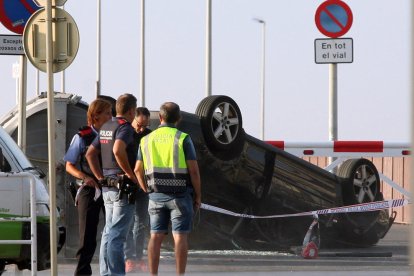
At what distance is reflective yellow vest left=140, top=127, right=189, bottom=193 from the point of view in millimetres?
13000

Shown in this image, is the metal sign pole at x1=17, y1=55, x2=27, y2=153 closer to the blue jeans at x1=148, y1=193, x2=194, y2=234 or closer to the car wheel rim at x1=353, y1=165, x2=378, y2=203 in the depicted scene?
the blue jeans at x1=148, y1=193, x2=194, y2=234

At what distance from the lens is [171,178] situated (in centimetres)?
1301

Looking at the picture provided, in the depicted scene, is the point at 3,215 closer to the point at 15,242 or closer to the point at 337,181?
the point at 15,242

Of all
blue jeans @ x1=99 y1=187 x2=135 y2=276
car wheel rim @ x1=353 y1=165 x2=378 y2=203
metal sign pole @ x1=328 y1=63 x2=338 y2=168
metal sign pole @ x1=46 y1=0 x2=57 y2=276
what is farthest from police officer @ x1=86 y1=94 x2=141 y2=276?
metal sign pole @ x1=328 y1=63 x2=338 y2=168

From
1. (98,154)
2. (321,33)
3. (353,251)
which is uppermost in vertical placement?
(321,33)

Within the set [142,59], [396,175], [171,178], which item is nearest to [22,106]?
[171,178]

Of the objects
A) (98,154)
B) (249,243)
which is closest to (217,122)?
(249,243)

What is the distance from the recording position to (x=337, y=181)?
59.5 feet

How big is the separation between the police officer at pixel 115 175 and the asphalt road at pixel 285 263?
4.48 feet

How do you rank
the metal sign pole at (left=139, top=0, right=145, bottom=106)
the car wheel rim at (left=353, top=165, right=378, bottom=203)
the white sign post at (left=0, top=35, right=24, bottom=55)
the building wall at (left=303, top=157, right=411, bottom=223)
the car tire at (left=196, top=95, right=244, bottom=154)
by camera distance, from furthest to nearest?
the metal sign pole at (left=139, top=0, right=145, bottom=106) → the building wall at (left=303, top=157, right=411, bottom=223) → the car wheel rim at (left=353, top=165, right=378, bottom=203) → the car tire at (left=196, top=95, right=244, bottom=154) → the white sign post at (left=0, top=35, right=24, bottom=55)

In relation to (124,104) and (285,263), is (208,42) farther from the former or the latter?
(124,104)

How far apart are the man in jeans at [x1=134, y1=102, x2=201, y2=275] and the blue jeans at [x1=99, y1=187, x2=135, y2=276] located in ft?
1.36

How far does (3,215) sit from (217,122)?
4.14m

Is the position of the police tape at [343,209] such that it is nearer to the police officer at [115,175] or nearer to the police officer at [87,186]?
the police officer at [87,186]
